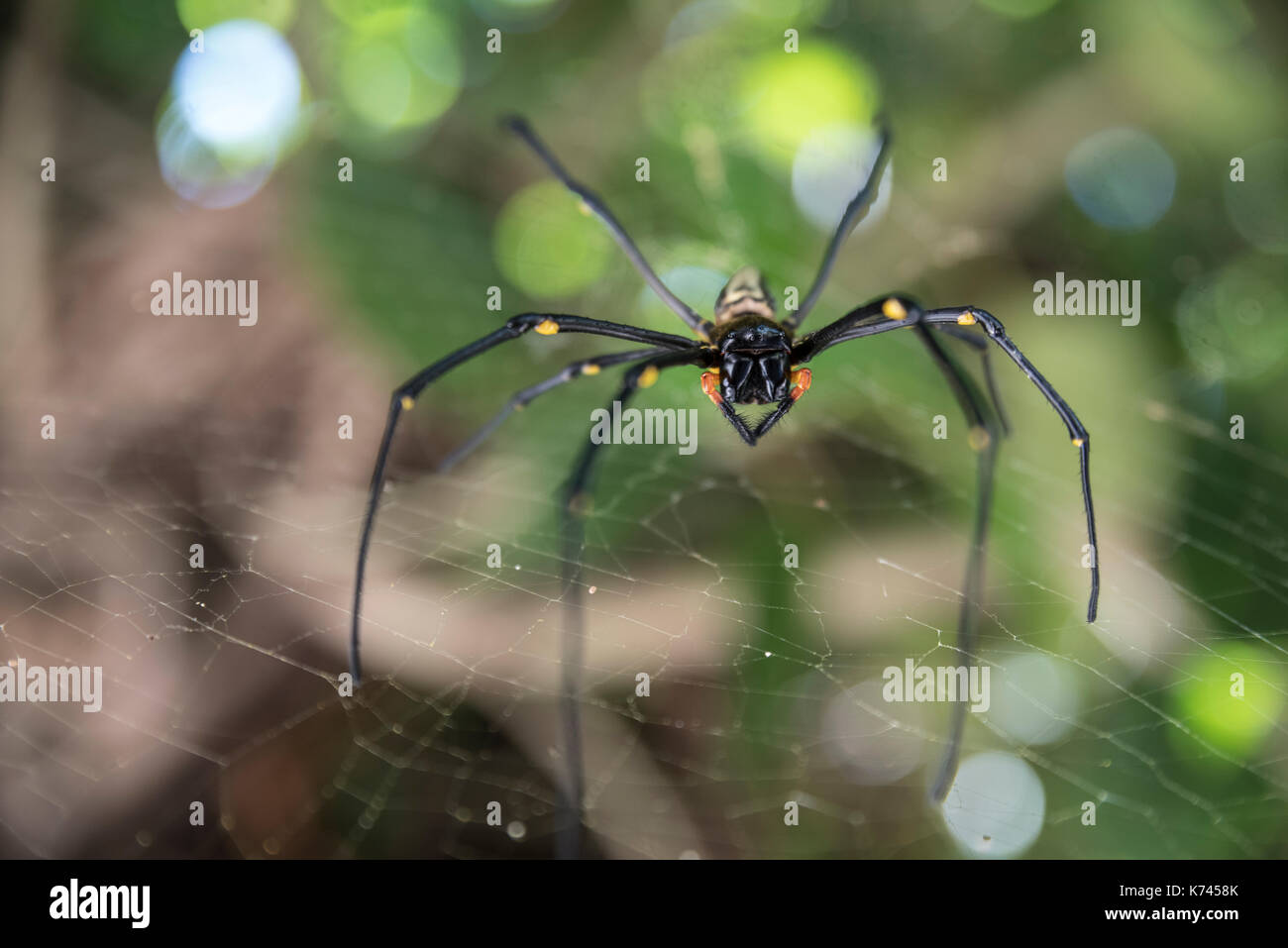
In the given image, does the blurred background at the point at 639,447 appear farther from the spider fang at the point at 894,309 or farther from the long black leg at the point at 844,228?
the spider fang at the point at 894,309

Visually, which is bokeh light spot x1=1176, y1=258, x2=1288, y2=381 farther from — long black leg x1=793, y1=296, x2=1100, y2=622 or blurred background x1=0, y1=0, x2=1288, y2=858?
long black leg x1=793, y1=296, x2=1100, y2=622

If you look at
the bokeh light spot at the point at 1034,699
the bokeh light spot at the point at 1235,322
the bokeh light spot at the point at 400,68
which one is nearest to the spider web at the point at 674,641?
the bokeh light spot at the point at 1034,699

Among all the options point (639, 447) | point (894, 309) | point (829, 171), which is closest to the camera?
point (894, 309)

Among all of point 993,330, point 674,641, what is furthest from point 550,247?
point 993,330

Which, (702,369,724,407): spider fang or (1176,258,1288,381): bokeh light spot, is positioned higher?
(1176,258,1288,381): bokeh light spot

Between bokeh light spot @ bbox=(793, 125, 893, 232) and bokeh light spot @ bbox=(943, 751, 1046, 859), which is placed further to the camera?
bokeh light spot @ bbox=(793, 125, 893, 232)

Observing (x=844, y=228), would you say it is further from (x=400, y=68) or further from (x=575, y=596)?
(x=400, y=68)

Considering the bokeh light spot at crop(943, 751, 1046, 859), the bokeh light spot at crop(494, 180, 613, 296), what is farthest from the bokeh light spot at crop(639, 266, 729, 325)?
the bokeh light spot at crop(943, 751, 1046, 859)
